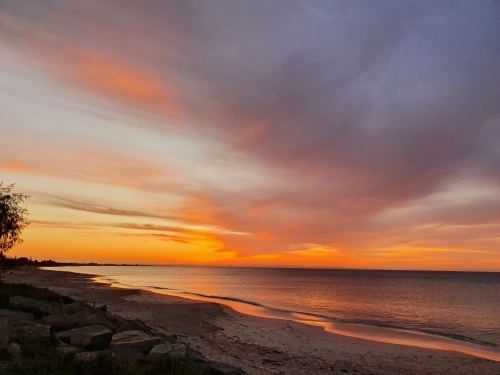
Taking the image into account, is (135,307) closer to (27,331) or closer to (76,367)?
(27,331)

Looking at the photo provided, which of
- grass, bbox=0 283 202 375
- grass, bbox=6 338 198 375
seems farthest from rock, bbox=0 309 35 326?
grass, bbox=6 338 198 375

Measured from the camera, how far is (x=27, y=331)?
42.6 ft

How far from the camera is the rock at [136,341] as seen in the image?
14211 millimetres

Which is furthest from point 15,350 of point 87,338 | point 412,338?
point 412,338

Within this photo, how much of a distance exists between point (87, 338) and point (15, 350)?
8.99 ft

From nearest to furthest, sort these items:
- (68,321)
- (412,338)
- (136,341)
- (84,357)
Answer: (84,357)
(136,341)
(68,321)
(412,338)

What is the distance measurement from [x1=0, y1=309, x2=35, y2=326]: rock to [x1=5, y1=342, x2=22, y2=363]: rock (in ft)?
9.38

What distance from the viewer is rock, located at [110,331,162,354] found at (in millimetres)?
14211

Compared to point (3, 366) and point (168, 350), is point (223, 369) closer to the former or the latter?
point (168, 350)

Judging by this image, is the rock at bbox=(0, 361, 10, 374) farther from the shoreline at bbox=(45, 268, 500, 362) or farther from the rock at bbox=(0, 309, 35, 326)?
the shoreline at bbox=(45, 268, 500, 362)

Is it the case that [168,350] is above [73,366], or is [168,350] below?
below

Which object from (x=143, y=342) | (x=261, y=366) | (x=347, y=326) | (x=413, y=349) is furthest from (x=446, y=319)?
(x=143, y=342)

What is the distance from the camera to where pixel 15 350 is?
1108 centimetres

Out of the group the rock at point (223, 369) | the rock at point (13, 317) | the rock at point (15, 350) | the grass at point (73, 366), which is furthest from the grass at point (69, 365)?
the rock at point (13, 317)
